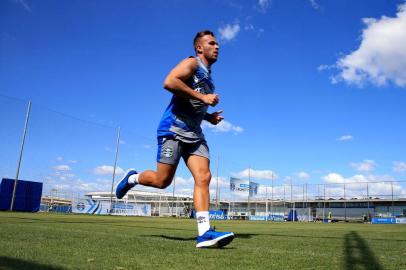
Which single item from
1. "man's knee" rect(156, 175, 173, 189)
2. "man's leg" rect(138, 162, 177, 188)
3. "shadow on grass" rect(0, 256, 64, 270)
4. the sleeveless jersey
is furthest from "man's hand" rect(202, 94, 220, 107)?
"shadow on grass" rect(0, 256, 64, 270)

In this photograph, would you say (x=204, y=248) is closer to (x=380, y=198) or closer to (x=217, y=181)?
(x=217, y=181)

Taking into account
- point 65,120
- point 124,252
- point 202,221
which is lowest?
point 124,252

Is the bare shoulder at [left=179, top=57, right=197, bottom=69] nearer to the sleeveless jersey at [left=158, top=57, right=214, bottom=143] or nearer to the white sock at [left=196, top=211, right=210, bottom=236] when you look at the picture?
the sleeveless jersey at [left=158, top=57, right=214, bottom=143]

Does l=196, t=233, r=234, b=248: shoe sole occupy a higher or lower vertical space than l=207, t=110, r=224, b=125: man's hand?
lower

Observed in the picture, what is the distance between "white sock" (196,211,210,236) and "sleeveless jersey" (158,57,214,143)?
729 mm

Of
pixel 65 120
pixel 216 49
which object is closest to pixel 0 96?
pixel 65 120

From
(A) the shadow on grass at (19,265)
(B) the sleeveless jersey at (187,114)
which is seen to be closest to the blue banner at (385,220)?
(B) the sleeveless jersey at (187,114)

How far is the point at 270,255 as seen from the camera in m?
3.02

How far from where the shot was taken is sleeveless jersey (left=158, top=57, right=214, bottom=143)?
392 cm

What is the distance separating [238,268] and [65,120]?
26938 millimetres

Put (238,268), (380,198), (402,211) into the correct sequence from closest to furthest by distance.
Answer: (238,268) < (380,198) < (402,211)

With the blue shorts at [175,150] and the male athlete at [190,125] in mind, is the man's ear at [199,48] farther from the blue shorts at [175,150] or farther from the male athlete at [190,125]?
the blue shorts at [175,150]

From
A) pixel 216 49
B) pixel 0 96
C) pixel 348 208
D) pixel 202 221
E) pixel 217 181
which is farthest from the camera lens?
pixel 348 208

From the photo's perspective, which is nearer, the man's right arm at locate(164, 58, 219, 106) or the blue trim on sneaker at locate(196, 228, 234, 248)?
the blue trim on sneaker at locate(196, 228, 234, 248)
